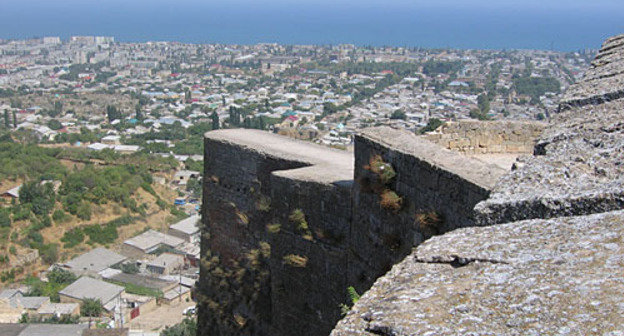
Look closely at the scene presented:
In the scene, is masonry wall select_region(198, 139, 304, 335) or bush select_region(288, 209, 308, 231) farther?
masonry wall select_region(198, 139, 304, 335)

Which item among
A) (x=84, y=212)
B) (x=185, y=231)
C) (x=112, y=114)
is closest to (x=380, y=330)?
(x=84, y=212)

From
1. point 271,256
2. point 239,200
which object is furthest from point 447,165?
point 239,200

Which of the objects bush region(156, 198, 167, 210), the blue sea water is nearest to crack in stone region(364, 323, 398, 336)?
bush region(156, 198, 167, 210)

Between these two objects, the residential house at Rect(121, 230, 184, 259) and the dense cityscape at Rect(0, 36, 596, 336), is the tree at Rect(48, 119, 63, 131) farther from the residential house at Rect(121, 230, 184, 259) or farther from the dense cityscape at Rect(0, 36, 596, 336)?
the residential house at Rect(121, 230, 184, 259)

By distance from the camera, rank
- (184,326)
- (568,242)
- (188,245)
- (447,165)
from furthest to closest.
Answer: (188,245) → (184,326) → (447,165) → (568,242)

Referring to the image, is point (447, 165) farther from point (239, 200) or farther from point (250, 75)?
point (250, 75)

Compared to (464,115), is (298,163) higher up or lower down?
higher up

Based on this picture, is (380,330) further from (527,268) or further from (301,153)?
(301,153)
